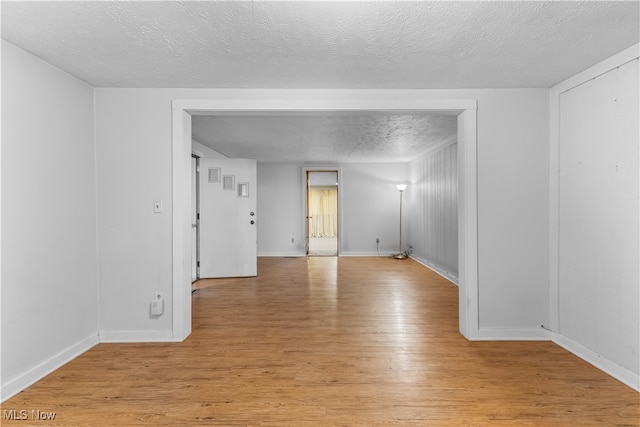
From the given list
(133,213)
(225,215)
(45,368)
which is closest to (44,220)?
(133,213)

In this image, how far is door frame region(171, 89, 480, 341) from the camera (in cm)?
271

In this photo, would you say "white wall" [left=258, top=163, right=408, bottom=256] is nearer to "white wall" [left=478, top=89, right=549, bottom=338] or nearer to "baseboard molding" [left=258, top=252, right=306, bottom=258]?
"baseboard molding" [left=258, top=252, right=306, bottom=258]

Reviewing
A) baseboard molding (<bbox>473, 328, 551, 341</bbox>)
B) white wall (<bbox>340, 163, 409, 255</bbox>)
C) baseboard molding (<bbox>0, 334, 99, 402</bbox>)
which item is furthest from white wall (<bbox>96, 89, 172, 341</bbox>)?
white wall (<bbox>340, 163, 409, 255</bbox>)

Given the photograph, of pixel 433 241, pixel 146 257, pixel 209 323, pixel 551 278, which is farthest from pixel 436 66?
pixel 433 241

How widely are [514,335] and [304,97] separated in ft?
9.40

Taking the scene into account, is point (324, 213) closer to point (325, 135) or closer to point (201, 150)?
point (201, 150)

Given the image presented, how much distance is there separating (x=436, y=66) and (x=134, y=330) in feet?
11.1

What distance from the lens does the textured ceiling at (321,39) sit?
1.60 m

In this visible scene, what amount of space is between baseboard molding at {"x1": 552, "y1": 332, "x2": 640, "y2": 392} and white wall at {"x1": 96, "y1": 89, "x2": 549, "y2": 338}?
0.67ft

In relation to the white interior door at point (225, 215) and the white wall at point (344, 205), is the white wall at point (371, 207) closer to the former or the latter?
the white wall at point (344, 205)

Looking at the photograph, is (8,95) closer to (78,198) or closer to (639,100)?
(78,198)

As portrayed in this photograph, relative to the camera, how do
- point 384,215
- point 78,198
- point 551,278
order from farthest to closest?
point 384,215, point 551,278, point 78,198

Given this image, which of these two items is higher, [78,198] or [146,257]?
[78,198]

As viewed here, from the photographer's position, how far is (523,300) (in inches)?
107
